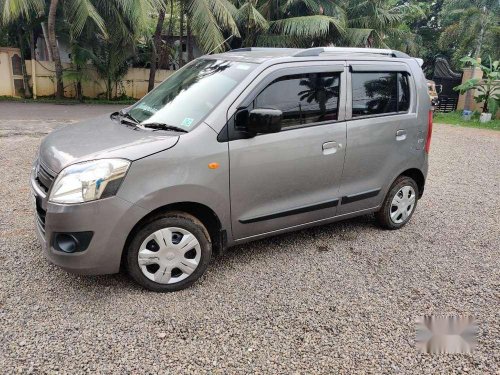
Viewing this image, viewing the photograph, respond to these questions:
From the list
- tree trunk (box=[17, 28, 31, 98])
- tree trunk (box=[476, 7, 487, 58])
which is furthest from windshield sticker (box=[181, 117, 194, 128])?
tree trunk (box=[476, 7, 487, 58])

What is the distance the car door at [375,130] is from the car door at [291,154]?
143mm

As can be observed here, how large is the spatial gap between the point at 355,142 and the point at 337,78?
615 millimetres

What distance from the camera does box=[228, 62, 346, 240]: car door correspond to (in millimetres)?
3352

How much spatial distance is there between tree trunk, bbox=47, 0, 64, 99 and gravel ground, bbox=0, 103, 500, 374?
11266 millimetres

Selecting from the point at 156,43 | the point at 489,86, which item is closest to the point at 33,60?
the point at 156,43

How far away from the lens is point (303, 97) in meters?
3.63

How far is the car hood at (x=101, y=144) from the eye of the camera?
293 cm

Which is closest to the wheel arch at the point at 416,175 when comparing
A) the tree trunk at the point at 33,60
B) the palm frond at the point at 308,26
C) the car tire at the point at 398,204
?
the car tire at the point at 398,204

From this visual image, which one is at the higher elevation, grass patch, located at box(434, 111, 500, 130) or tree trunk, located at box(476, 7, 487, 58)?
tree trunk, located at box(476, 7, 487, 58)

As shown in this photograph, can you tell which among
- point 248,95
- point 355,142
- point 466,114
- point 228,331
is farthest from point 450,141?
point 228,331

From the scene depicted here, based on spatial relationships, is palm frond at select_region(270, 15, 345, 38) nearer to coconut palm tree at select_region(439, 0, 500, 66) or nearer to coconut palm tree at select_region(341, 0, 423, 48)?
coconut palm tree at select_region(341, 0, 423, 48)

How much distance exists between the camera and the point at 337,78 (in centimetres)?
380

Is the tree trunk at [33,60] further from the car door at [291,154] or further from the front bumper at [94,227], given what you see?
the car door at [291,154]

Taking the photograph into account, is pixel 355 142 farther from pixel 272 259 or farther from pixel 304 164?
pixel 272 259
